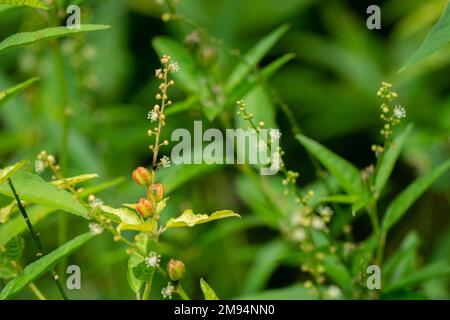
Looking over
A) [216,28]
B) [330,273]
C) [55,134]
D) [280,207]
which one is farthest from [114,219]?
[216,28]

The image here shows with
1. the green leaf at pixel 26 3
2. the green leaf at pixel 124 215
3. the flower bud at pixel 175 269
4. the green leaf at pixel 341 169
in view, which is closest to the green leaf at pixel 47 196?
the green leaf at pixel 124 215

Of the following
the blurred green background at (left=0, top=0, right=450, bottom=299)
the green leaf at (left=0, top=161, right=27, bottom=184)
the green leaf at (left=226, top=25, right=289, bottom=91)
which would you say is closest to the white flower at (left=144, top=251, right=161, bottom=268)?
the green leaf at (left=0, top=161, right=27, bottom=184)

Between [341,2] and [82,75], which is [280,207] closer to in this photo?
[82,75]

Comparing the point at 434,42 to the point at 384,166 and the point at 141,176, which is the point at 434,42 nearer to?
the point at 384,166

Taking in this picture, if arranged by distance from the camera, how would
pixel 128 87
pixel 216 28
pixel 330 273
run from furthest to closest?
pixel 128 87 → pixel 216 28 → pixel 330 273

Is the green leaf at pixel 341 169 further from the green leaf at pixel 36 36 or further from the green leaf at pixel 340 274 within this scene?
the green leaf at pixel 36 36

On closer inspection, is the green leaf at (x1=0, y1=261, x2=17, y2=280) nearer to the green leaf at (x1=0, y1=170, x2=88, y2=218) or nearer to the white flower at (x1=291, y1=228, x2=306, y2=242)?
the green leaf at (x1=0, y1=170, x2=88, y2=218)
